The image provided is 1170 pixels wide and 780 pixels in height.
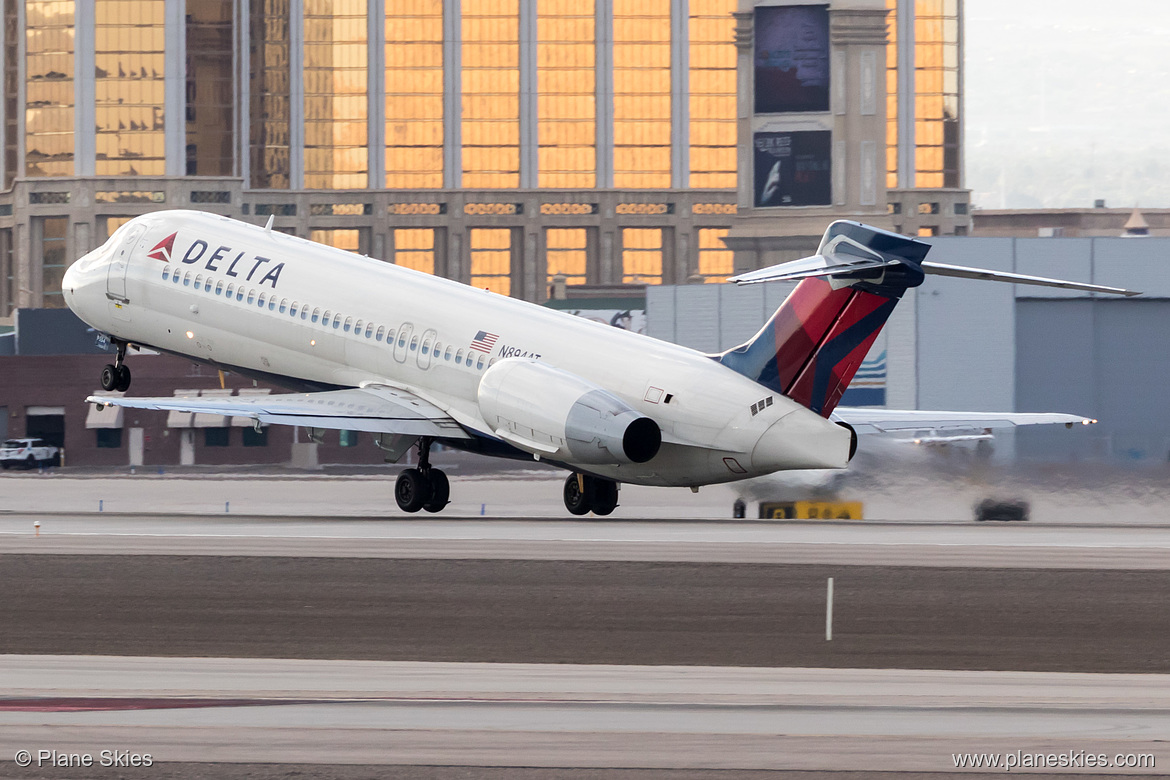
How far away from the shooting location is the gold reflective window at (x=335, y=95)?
156m

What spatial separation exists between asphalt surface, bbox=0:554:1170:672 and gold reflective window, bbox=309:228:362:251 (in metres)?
132

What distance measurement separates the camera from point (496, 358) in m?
38.5

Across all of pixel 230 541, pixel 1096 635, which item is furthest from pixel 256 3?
pixel 1096 635

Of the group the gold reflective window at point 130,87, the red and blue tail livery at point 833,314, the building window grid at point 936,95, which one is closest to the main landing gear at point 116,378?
the red and blue tail livery at point 833,314

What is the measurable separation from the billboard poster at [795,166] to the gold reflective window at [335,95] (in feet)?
155

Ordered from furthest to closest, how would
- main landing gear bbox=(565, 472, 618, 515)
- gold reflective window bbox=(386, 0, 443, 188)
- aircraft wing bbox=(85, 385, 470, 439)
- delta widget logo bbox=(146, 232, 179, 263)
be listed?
gold reflective window bbox=(386, 0, 443, 188), delta widget logo bbox=(146, 232, 179, 263), main landing gear bbox=(565, 472, 618, 515), aircraft wing bbox=(85, 385, 470, 439)

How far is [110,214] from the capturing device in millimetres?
143125

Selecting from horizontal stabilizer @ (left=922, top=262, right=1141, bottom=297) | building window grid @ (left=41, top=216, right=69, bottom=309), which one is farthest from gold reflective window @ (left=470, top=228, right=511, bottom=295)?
horizontal stabilizer @ (left=922, top=262, right=1141, bottom=297)

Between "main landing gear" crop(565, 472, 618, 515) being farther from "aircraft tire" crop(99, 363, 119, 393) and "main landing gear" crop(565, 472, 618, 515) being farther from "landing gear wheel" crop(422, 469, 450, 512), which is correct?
"aircraft tire" crop(99, 363, 119, 393)


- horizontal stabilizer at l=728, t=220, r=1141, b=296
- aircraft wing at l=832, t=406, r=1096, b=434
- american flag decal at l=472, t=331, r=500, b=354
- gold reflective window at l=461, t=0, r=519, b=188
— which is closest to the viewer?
horizontal stabilizer at l=728, t=220, r=1141, b=296

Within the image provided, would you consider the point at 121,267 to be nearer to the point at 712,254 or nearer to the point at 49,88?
the point at 49,88

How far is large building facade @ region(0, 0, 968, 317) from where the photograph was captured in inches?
5719

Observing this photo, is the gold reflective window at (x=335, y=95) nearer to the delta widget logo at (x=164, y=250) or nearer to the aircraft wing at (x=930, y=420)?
the delta widget logo at (x=164, y=250)

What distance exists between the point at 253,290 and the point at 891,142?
431 ft
